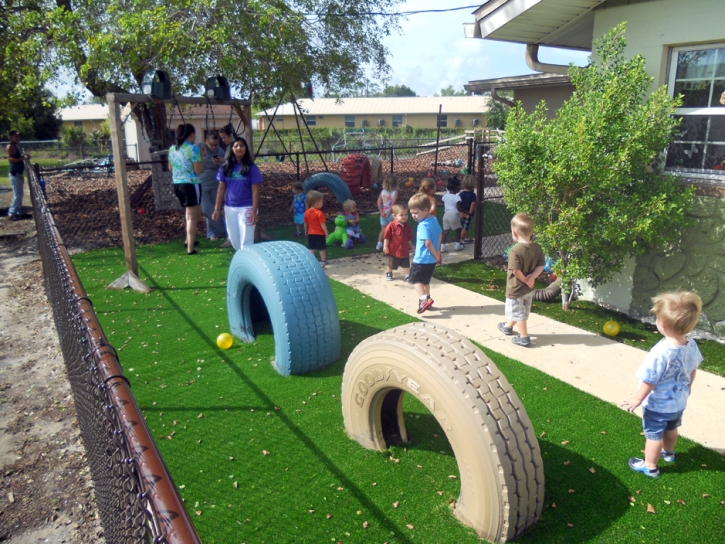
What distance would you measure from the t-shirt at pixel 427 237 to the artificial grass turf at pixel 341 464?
4.39 feet

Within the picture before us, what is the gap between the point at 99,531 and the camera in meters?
3.27

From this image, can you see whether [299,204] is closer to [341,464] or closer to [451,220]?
[451,220]

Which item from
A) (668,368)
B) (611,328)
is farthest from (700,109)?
(668,368)

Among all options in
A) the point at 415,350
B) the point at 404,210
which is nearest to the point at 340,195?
the point at 404,210

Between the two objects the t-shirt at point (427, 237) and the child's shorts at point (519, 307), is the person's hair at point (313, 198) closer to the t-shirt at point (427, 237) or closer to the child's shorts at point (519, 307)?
the t-shirt at point (427, 237)

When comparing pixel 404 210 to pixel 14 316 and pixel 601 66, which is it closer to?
pixel 601 66

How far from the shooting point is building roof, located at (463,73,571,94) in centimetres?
1259

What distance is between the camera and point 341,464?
144 inches

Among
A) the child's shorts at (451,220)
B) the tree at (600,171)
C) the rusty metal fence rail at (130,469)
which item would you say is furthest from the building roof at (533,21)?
the rusty metal fence rail at (130,469)

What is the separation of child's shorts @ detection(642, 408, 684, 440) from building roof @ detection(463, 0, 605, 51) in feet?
16.0

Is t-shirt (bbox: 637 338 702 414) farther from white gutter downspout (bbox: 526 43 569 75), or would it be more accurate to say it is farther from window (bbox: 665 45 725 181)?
white gutter downspout (bbox: 526 43 569 75)

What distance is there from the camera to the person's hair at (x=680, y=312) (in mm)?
3137

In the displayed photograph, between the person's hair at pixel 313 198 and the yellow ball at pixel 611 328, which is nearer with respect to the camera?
the yellow ball at pixel 611 328

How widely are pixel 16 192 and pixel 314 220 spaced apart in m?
8.95
